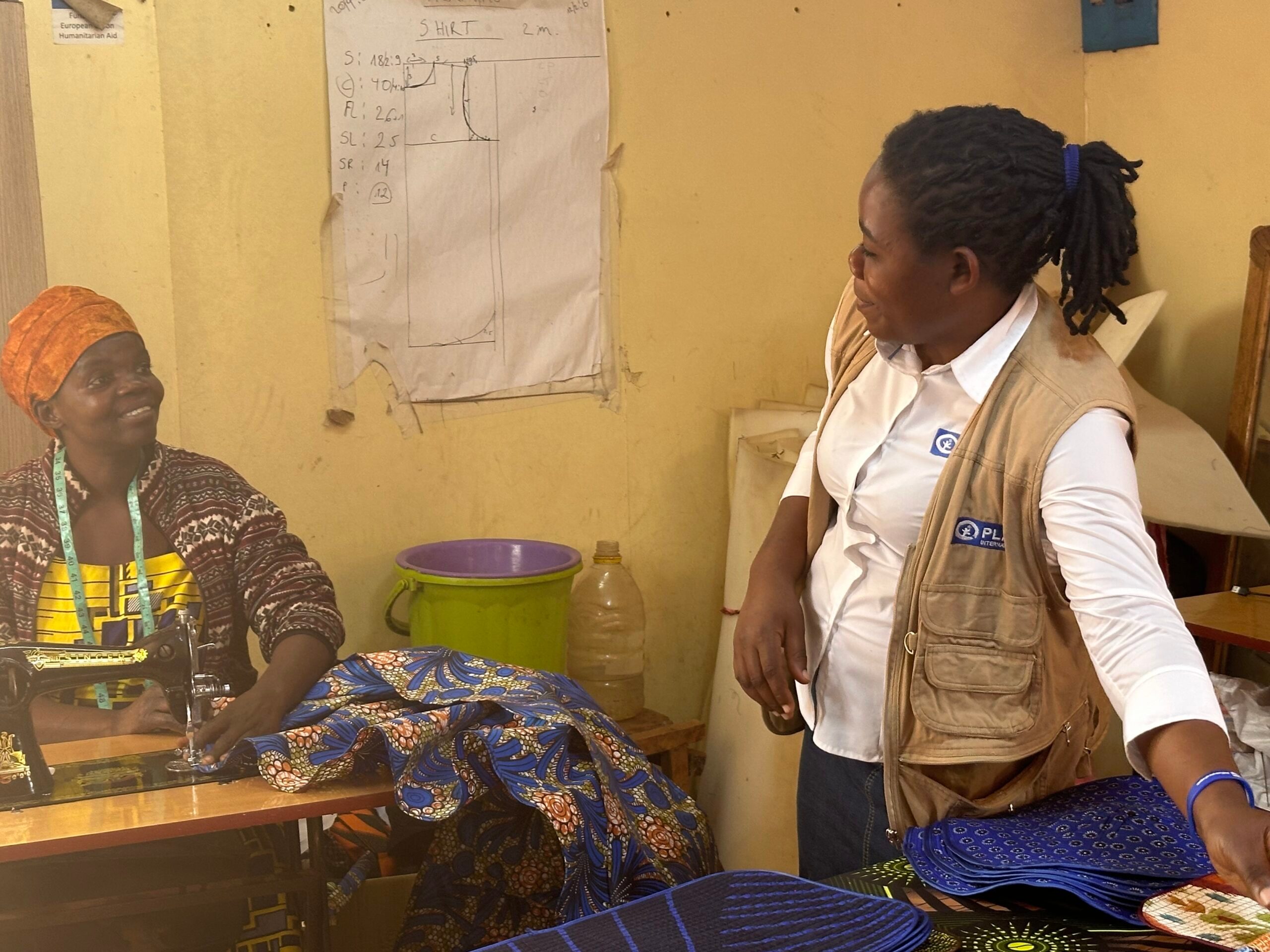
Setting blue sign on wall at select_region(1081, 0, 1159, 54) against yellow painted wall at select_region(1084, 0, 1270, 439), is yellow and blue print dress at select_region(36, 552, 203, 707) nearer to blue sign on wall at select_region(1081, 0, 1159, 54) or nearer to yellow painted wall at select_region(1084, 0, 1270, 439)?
yellow painted wall at select_region(1084, 0, 1270, 439)

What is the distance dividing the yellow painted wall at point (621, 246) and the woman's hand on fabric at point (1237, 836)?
88.7 inches

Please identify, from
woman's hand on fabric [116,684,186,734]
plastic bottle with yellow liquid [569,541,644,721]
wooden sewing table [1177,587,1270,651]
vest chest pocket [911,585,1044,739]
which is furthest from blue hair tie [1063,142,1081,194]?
plastic bottle with yellow liquid [569,541,644,721]

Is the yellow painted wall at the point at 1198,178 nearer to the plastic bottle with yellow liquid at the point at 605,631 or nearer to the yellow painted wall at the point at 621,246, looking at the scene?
the yellow painted wall at the point at 621,246

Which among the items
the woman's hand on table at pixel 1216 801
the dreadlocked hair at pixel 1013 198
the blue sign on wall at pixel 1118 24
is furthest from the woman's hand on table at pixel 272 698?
the blue sign on wall at pixel 1118 24

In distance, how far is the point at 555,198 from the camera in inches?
125

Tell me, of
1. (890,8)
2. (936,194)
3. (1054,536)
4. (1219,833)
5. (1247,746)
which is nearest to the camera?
(1219,833)

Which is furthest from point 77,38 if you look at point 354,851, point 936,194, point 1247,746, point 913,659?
point 1247,746

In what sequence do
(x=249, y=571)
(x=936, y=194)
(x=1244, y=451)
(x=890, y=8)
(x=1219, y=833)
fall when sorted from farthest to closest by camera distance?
(x=890, y=8) → (x=1244, y=451) → (x=249, y=571) → (x=936, y=194) → (x=1219, y=833)

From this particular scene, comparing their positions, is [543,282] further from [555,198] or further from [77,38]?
[77,38]

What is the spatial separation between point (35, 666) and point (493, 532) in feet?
4.56

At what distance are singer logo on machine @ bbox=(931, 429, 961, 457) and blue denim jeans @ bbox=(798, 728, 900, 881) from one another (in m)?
0.44

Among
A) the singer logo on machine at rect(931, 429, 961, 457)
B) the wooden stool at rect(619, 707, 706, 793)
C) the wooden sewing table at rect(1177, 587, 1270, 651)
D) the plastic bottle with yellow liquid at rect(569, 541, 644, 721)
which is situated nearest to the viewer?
the singer logo on machine at rect(931, 429, 961, 457)

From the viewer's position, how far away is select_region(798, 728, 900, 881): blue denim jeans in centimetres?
168

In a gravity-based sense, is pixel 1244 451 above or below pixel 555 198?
below
